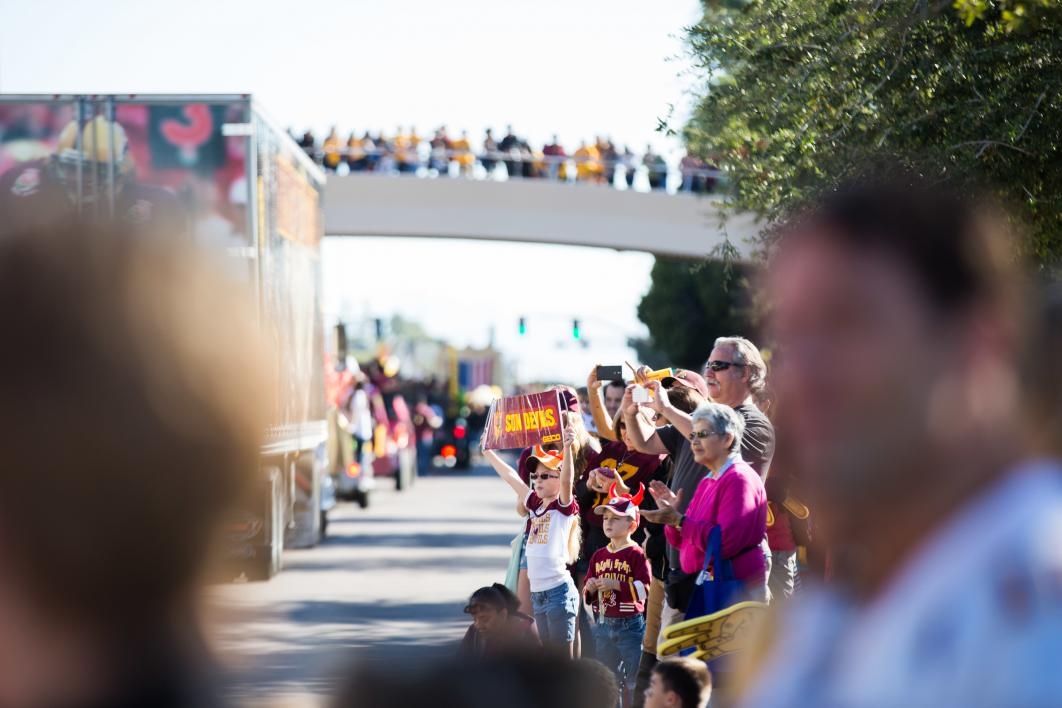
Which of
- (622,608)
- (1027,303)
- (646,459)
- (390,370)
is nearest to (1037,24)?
(646,459)

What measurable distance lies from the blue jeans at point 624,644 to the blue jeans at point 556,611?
1.47 feet

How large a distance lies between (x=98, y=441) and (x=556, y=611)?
7.46 metres

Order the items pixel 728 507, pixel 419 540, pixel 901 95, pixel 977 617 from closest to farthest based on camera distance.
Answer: pixel 977 617
pixel 728 507
pixel 901 95
pixel 419 540

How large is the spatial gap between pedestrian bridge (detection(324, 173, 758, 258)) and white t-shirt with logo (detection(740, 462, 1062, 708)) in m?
42.2

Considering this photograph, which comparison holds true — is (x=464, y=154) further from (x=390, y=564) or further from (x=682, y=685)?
(x=682, y=685)

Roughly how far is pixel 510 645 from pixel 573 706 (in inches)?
5.4

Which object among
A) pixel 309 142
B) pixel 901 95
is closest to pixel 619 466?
pixel 901 95

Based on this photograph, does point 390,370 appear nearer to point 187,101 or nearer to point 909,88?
point 187,101

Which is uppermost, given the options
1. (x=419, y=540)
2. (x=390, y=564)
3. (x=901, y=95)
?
(x=901, y=95)

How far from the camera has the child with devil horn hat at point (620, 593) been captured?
832 centimetres

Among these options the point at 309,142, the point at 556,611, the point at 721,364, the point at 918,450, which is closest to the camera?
the point at 918,450

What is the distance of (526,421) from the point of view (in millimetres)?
9555

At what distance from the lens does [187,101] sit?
1502 cm

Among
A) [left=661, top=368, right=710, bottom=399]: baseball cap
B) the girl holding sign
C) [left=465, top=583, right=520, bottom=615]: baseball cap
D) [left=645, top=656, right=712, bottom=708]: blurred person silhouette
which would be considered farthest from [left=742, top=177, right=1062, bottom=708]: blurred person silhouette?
the girl holding sign
